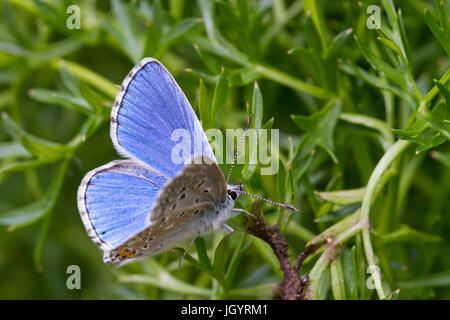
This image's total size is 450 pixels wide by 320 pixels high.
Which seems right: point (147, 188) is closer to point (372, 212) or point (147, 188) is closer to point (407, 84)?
point (372, 212)

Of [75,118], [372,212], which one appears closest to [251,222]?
[372,212]

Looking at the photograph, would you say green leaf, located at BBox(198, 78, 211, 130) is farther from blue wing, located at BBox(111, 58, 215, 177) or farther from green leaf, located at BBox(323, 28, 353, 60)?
green leaf, located at BBox(323, 28, 353, 60)

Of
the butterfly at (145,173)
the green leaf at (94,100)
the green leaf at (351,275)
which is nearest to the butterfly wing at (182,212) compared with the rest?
the butterfly at (145,173)

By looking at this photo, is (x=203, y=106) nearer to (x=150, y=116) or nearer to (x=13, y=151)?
(x=150, y=116)

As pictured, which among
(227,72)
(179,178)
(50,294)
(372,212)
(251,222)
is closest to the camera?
(179,178)

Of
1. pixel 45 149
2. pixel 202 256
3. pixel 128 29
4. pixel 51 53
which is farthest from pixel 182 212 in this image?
pixel 51 53

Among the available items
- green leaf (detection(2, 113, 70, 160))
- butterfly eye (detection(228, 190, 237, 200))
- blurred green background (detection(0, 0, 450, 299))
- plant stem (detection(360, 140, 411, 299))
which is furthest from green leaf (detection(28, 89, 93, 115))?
plant stem (detection(360, 140, 411, 299))

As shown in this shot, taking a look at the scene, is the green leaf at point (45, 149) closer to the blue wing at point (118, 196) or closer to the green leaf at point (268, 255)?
the blue wing at point (118, 196)

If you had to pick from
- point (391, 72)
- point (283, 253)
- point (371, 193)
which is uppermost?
point (391, 72)
